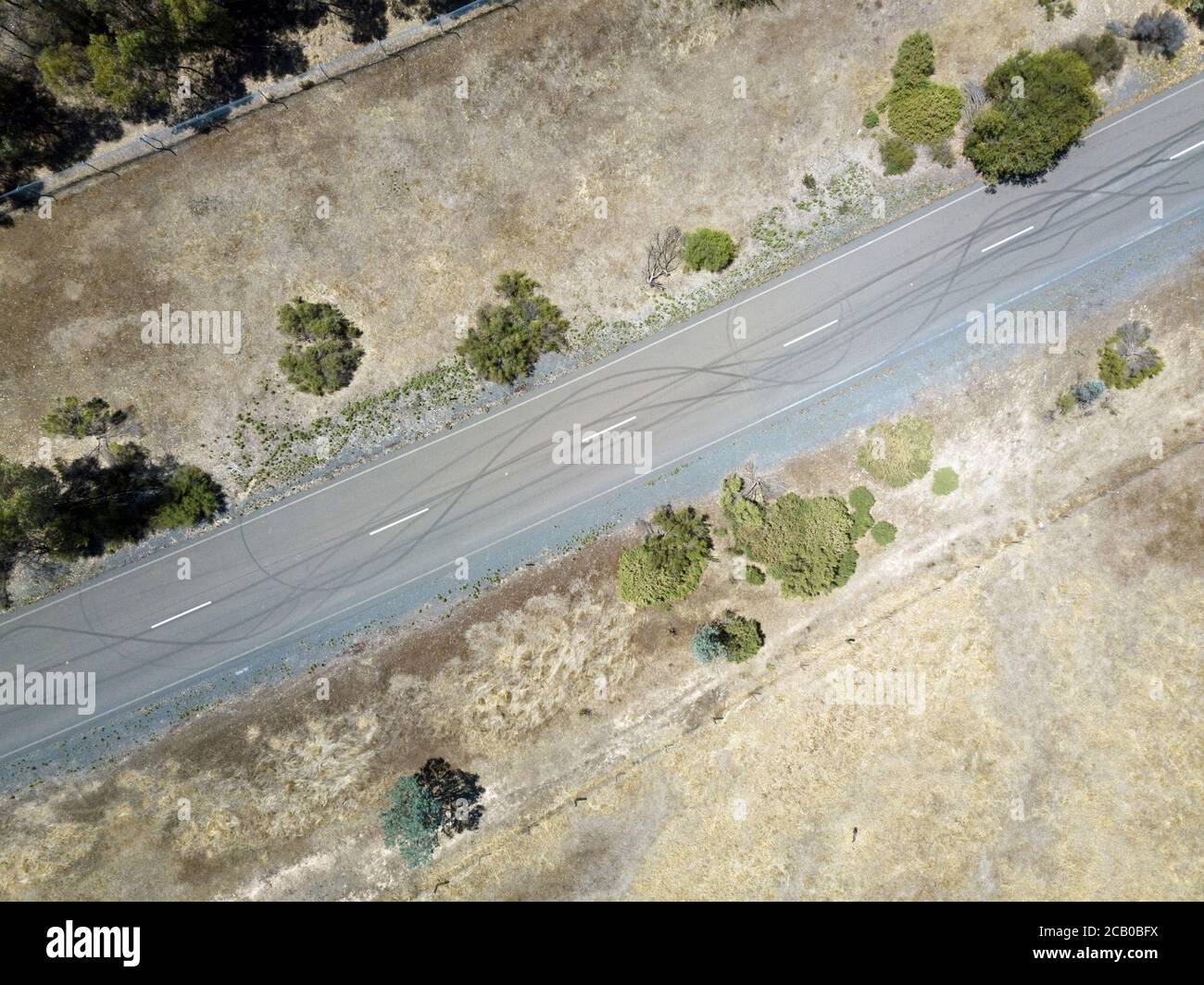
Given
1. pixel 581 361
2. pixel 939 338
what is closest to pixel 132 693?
pixel 581 361

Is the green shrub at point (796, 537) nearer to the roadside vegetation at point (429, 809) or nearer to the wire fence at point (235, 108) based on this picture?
the roadside vegetation at point (429, 809)

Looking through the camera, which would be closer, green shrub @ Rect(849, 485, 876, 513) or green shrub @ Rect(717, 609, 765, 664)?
green shrub @ Rect(717, 609, 765, 664)

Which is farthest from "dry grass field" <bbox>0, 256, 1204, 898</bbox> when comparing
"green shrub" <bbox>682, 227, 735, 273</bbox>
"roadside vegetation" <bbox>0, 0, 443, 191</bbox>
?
"roadside vegetation" <bbox>0, 0, 443, 191</bbox>

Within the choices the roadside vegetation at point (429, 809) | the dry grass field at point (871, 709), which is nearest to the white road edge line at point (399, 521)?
the dry grass field at point (871, 709)

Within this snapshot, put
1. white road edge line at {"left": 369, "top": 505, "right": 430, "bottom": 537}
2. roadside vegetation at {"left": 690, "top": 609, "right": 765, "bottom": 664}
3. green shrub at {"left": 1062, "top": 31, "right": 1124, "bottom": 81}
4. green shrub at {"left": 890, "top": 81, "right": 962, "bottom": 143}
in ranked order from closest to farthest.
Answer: green shrub at {"left": 890, "top": 81, "right": 962, "bottom": 143} → green shrub at {"left": 1062, "top": 31, "right": 1124, "bottom": 81} → roadside vegetation at {"left": 690, "top": 609, "right": 765, "bottom": 664} → white road edge line at {"left": 369, "top": 505, "right": 430, "bottom": 537}

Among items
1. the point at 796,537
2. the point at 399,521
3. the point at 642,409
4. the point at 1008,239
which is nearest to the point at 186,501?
the point at 399,521

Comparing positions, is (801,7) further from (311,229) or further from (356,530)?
(356,530)

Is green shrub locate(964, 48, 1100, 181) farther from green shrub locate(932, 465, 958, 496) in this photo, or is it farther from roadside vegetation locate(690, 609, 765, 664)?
roadside vegetation locate(690, 609, 765, 664)
